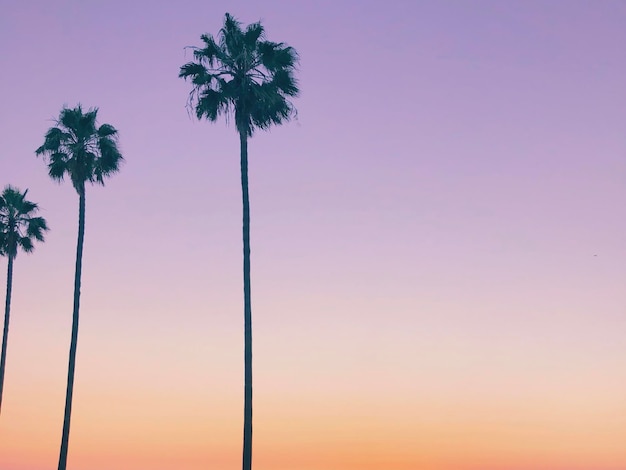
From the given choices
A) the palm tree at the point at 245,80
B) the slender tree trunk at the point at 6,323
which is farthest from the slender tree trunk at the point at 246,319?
the slender tree trunk at the point at 6,323

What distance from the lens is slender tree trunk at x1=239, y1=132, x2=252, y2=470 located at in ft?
121

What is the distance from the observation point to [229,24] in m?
43.7

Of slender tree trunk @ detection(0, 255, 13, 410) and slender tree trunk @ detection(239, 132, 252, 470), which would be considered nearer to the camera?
slender tree trunk @ detection(239, 132, 252, 470)

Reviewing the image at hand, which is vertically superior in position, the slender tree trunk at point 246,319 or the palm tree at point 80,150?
the palm tree at point 80,150

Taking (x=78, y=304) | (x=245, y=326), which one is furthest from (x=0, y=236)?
(x=245, y=326)

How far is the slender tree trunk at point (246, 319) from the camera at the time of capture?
3688 centimetres

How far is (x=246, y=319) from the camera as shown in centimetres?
3938

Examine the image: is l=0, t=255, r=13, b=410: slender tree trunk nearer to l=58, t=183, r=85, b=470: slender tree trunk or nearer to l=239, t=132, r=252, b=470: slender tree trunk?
l=58, t=183, r=85, b=470: slender tree trunk

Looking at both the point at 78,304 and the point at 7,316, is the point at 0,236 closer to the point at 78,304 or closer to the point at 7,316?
the point at 7,316

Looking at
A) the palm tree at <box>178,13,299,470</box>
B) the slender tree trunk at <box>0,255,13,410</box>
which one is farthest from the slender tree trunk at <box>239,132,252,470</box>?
the slender tree trunk at <box>0,255,13,410</box>

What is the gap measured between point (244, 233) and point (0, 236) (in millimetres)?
26636

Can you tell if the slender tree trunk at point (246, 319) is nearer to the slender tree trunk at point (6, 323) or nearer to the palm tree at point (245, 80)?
the palm tree at point (245, 80)

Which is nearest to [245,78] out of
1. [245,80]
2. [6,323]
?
[245,80]

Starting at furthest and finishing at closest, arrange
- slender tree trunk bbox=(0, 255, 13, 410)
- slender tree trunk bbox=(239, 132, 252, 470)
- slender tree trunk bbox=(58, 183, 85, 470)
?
slender tree trunk bbox=(0, 255, 13, 410), slender tree trunk bbox=(58, 183, 85, 470), slender tree trunk bbox=(239, 132, 252, 470)
